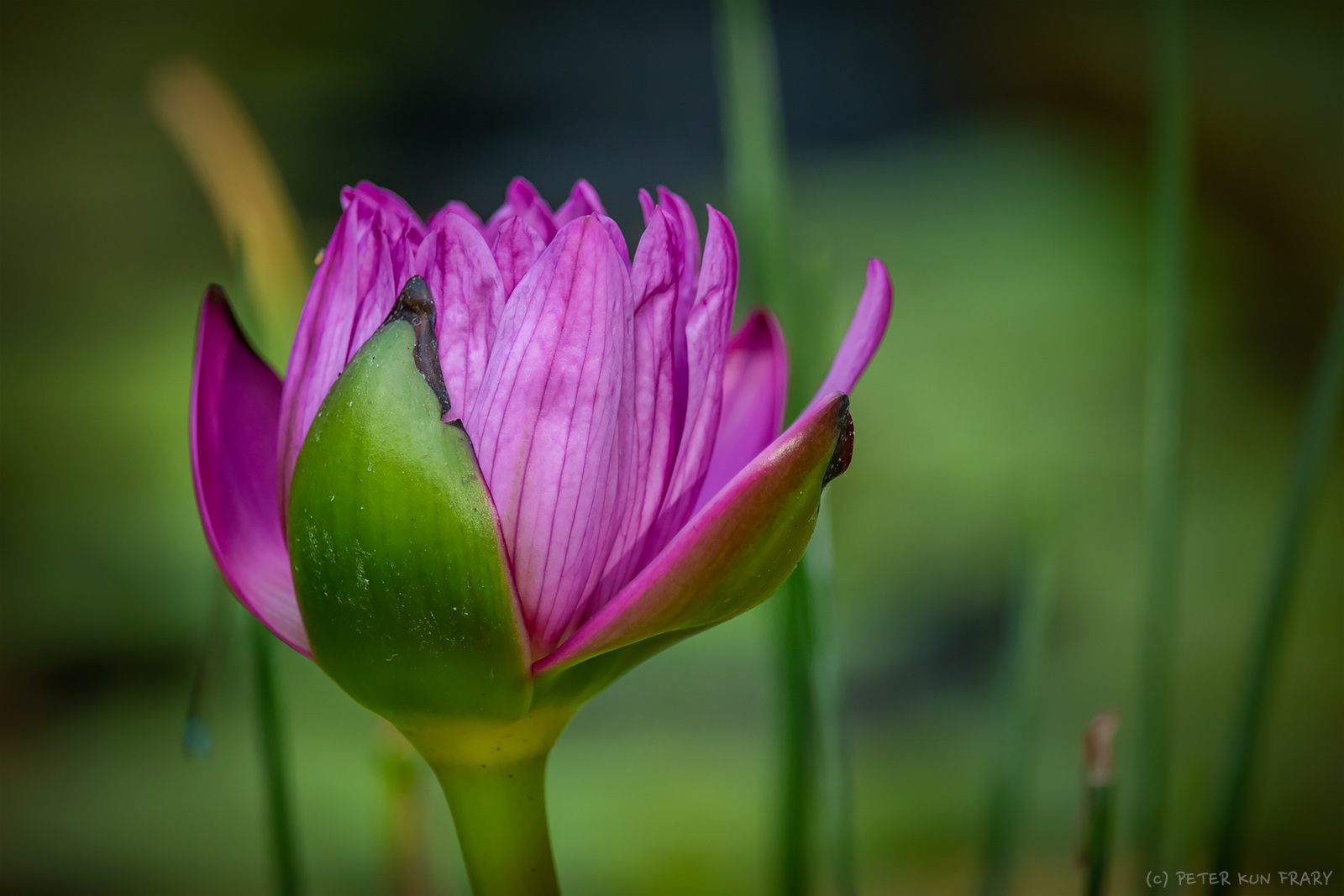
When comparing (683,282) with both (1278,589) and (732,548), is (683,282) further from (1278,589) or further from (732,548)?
(1278,589)

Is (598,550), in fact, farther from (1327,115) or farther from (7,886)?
(1327,115)

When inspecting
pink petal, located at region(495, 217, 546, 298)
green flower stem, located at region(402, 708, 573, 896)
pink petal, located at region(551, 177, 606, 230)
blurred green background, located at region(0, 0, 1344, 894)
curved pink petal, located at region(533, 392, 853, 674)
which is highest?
pink petal, located at region(551, 177, 606, 230)

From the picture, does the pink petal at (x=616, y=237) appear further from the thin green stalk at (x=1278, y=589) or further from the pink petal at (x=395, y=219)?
the thin green stalk at (x=1278, y=589)

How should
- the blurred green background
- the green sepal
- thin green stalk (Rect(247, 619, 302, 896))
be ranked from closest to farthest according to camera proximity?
the green sepal, thin green stalk (Rect(247, 619, 302, 896)), the blurred green background

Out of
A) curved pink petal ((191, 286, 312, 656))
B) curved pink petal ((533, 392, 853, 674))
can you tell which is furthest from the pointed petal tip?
curved pink petal ((191, 286, 312, 656))

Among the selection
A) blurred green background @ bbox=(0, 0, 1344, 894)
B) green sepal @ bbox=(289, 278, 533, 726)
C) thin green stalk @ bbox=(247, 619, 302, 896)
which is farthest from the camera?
blurred green background @ bbox=(0, 0, 1344, 894)

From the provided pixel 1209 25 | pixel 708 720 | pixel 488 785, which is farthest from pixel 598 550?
pixel 1209 25

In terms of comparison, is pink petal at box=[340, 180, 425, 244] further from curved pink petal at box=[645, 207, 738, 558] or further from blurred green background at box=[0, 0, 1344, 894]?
blurred green background at box=[0, 0, 1344, 894]

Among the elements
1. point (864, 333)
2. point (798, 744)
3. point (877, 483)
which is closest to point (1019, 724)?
point (798, 744)
